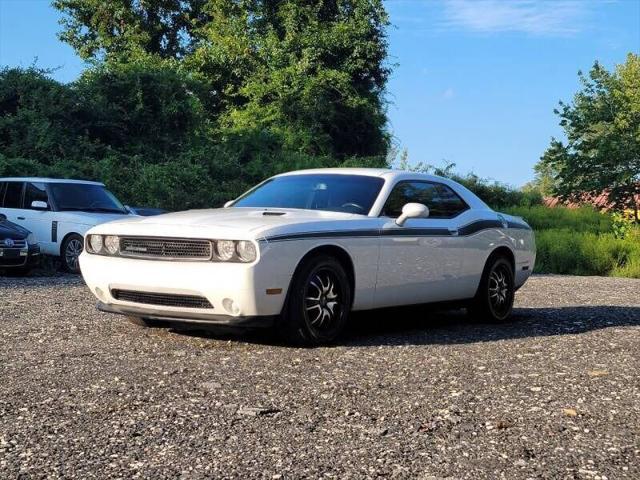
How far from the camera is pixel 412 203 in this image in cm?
787

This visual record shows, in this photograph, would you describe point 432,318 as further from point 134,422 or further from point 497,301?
point 134,422

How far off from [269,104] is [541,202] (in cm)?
1286

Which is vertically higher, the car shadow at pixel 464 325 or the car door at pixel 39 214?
the car door at pixel 39 214

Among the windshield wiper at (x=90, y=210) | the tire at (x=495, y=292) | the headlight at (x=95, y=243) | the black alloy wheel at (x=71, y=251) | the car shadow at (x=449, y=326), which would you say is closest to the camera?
the headlight at (x=95, y=243)

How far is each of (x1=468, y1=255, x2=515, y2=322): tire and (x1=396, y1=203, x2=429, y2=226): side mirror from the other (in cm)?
161

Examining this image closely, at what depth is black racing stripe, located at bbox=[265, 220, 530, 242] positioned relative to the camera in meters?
6.84

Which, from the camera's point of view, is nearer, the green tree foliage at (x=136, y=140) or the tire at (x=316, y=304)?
the tire at (x=316, y=304)

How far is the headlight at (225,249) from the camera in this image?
668 centimetres

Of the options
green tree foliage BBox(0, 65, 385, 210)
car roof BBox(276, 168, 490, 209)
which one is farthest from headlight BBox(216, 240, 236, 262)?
green tree foliage BBox(0, 65, 385, 210)

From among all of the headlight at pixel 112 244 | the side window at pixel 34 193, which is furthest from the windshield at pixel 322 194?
the side window at pixel 34 193

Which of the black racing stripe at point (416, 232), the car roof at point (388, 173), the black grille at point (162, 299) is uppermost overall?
the car roof at point (388, 173)

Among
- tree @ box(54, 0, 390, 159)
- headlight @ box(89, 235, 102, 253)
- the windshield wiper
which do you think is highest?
tree @ box(54, 0, 390, 159)

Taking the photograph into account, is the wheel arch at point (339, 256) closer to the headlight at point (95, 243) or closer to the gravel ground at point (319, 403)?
the gravel ground at point (319, 403)

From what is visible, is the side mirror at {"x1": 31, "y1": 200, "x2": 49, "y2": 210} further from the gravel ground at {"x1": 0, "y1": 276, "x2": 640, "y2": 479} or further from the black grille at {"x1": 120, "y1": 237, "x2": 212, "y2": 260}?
the black grille at {"x1": 120, "y1": 237, "x2": 212, "y2": 260}
